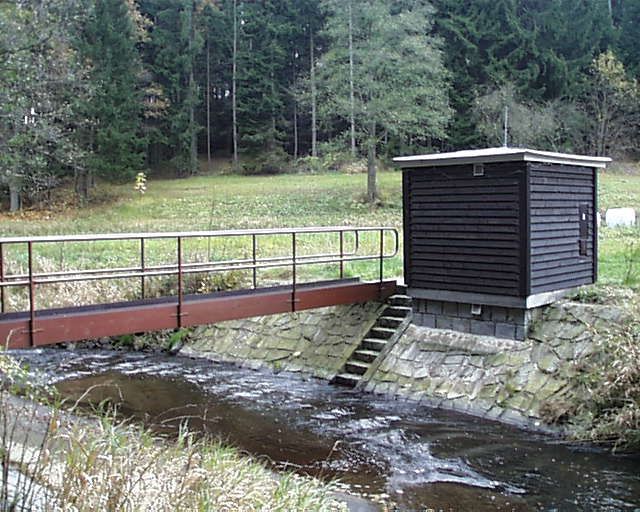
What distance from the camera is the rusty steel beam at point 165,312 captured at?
8.00 meters

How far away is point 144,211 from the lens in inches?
1150

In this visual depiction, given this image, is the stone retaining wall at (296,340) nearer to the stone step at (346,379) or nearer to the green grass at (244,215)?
the stone step at (346,379)

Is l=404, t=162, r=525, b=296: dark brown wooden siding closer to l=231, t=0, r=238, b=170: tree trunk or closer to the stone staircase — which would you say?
the stone staircase

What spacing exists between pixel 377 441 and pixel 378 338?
10.7ft

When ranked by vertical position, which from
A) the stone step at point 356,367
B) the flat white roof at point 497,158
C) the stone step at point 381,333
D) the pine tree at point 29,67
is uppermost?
the pine tree at point 29,67

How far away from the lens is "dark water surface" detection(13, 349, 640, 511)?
22.4 feet

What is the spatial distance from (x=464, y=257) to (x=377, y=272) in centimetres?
351

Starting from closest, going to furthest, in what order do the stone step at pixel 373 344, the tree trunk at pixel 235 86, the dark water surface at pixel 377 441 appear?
the dark water surface at pixel 377 441
the stone step at pixel 373 344
the tree trunk at pixel 235 86

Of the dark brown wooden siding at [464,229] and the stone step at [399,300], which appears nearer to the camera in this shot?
the dark brown wooden siding at [464,229]

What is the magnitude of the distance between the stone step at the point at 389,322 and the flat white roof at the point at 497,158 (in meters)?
2.41

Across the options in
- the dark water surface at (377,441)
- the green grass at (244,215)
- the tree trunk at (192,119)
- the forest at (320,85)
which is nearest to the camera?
the dark water surface at (377,441)

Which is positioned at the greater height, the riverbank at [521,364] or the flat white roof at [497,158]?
the flat white roof at [497,158]

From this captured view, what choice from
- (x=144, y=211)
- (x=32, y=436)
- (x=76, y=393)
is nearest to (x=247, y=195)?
(x=144, y=211)

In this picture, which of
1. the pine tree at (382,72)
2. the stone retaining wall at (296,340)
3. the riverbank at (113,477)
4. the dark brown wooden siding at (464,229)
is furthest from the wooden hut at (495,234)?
the pine tree at (382,72)
